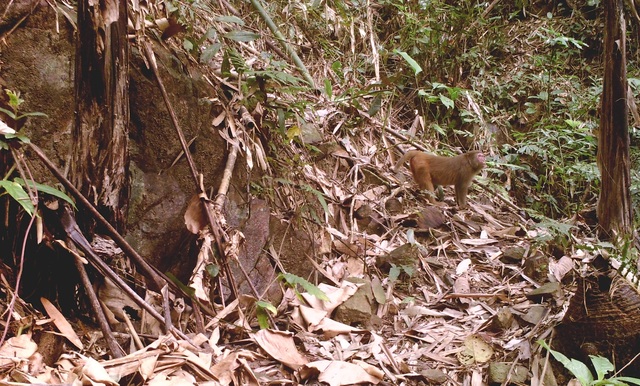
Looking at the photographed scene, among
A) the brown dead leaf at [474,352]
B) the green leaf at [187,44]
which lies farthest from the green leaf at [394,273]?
the green leaf at [187,44]

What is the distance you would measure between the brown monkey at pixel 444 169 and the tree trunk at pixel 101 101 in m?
3.60

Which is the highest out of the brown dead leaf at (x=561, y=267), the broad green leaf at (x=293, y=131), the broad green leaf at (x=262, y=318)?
the broad green leaf at (x=293, y=131)

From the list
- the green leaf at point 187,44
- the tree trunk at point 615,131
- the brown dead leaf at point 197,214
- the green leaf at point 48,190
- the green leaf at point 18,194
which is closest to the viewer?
the green leaf at point 18,194

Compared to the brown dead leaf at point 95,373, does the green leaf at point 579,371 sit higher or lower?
lower

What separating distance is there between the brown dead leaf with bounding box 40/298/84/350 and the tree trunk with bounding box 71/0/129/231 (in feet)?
1.48

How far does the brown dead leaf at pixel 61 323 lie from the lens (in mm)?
2242

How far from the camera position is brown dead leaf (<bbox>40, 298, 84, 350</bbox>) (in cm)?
224

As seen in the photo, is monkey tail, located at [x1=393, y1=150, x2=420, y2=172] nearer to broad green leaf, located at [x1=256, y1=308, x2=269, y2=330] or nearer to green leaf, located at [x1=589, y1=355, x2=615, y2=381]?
broad green leaf, located at [x1=256, y1=308, x2=269, y2=330]

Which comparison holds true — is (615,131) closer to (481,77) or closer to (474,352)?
(474,352)

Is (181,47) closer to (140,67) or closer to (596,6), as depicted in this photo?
(140,67)

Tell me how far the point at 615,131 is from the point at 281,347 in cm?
284

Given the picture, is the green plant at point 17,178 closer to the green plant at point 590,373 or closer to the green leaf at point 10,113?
the green leaf at point 10,113

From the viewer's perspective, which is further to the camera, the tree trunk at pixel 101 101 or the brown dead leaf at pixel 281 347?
the brown dead leaf at pixel 281 347

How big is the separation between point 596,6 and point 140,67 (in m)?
7.58
